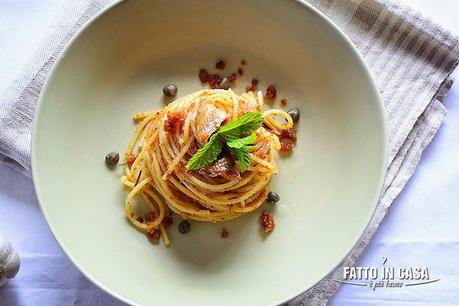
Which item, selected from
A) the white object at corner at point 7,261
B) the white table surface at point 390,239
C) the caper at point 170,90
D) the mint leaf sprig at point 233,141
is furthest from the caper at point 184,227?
the white object at corner at point 7,261

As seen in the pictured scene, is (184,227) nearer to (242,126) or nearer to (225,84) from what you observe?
(242,126)

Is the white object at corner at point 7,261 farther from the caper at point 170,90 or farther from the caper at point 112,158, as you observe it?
the caper at point 170,90

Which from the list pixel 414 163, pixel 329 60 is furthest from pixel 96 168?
pixel 414 163

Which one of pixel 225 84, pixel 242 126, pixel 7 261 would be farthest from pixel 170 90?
pixel 7 261

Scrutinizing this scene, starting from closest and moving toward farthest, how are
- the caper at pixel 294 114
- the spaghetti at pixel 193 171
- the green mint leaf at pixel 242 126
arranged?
the green mint leaf at pixel 242 126 < the spaghetti at pixel 193 171 < the caper at pixel 294 114


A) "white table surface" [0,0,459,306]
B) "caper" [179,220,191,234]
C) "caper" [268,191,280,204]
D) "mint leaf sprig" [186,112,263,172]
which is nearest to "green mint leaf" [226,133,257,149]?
"mint leaf sprig" [186,112,263,172]

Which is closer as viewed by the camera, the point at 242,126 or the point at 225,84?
the point at 242,126

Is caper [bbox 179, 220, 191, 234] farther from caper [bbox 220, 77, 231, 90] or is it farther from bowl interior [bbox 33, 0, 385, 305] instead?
caper [bbox 220, 77, 231, 90]
